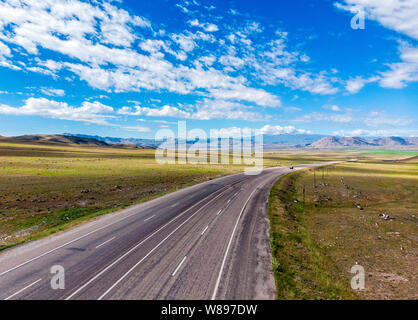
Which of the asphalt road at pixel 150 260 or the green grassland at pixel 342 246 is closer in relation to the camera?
the asphalt road at pixel 150 260

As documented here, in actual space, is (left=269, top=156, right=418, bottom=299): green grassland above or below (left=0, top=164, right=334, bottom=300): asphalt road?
below

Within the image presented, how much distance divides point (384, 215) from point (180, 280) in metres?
27.8

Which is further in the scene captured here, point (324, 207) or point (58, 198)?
point (58, 198)

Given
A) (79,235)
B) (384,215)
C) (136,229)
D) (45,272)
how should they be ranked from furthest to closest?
(384,215), (136,229), (79,235), (45,272)

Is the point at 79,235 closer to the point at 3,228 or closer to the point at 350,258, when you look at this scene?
the point at 3,228

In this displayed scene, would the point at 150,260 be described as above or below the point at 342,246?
above

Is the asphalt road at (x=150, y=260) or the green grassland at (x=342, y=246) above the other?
the asphalt road at (x=150, y=260)

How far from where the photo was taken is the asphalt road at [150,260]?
11.9m

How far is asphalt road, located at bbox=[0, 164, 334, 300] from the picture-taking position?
1191cm

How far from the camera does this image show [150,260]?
→ 1511cm

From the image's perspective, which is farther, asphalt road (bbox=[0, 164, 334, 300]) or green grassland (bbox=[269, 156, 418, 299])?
green grassland (bbox=[269, 156, 418, 299])

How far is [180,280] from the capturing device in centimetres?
1278

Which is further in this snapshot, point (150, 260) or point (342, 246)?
point (342, 246)
